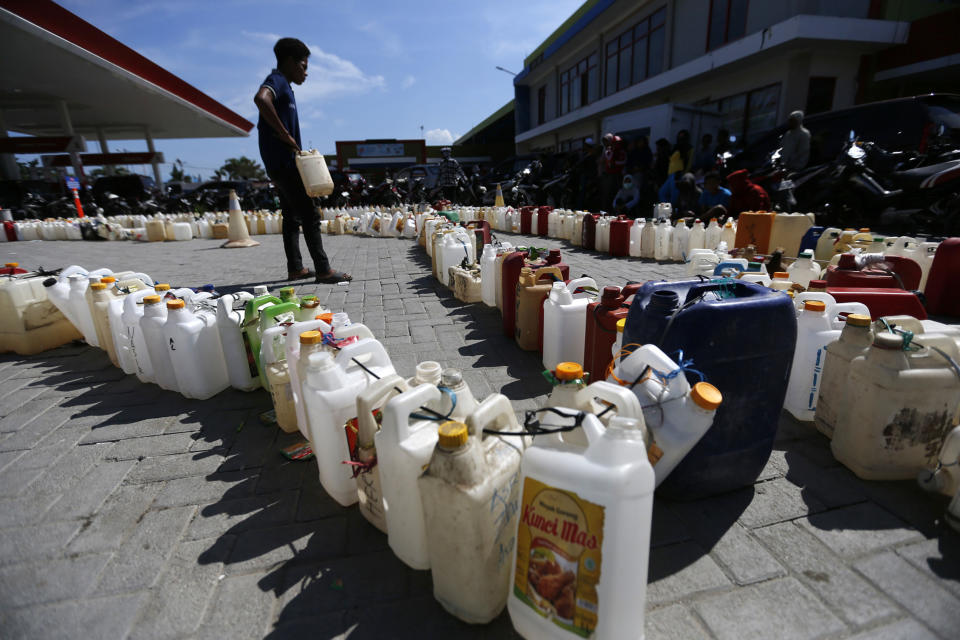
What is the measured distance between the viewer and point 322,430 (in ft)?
5.80

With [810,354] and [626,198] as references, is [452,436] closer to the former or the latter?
[810,354]

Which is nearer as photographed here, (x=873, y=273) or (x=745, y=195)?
(x=873, y=273)

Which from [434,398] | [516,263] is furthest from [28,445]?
[516,263]

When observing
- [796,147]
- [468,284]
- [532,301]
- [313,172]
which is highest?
[796,147]

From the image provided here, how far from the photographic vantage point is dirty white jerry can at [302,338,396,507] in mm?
1727

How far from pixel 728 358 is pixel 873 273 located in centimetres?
241

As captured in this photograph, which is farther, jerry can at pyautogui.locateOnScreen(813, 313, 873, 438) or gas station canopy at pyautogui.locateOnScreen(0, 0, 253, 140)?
gas station canopy at pyautogui.locateOnScreen(0, 0, 253, 140)

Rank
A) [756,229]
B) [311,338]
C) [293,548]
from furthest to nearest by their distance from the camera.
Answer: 1. [756,229]
2. [311,338]
3. [293,548]

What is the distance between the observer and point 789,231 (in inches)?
222

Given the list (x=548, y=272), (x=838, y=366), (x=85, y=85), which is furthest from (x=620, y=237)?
(x=85, y=85)

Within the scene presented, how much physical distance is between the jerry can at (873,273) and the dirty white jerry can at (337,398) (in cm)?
328

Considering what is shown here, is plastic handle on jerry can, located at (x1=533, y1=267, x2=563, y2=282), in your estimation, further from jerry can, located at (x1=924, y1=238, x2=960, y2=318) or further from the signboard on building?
the signboard on building

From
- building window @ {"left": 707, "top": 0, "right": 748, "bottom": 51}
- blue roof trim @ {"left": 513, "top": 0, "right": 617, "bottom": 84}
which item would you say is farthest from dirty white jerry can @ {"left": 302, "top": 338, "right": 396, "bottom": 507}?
blue roof trim @ {"left": 513, "top": 0, "right": 617, "bottom": 84}

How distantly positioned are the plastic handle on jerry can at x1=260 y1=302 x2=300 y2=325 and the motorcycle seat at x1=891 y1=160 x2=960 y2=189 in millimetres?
8490
